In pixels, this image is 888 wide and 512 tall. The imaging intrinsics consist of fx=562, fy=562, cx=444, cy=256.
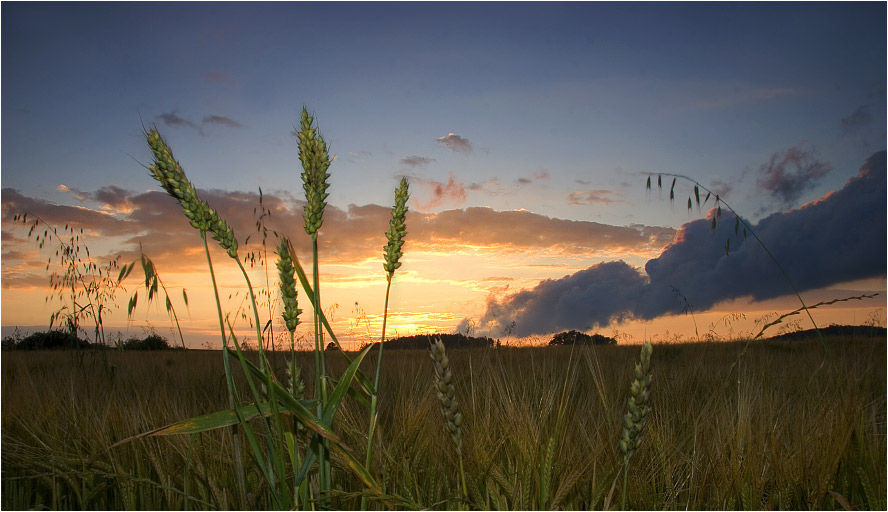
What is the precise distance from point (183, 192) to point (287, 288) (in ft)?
0.96

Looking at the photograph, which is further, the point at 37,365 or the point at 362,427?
the point at 37,365

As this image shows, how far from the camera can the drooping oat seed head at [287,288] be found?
1.18 m

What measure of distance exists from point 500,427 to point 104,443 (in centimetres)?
166

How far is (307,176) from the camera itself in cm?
121

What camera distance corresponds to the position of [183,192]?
1.17 meters

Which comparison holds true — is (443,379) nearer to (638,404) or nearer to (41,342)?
(638,404)

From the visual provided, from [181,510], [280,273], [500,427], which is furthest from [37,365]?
[280,273]

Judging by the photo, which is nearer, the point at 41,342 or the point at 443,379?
the point at 443,379

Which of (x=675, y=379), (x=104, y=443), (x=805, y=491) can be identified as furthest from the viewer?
(x=675, y=379)

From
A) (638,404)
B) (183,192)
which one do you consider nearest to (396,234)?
(183,192)

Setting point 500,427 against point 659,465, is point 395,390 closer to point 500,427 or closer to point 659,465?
point 500,427

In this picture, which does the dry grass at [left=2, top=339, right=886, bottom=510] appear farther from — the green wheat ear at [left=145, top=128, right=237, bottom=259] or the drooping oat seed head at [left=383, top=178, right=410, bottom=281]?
the green wheat ear at [left=145, top=128, right=237, bottom=259]

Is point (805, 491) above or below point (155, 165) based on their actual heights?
below

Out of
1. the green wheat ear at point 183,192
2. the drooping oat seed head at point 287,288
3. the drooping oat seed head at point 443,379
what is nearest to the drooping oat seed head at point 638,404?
the drooping oat seed head at point 443,379
